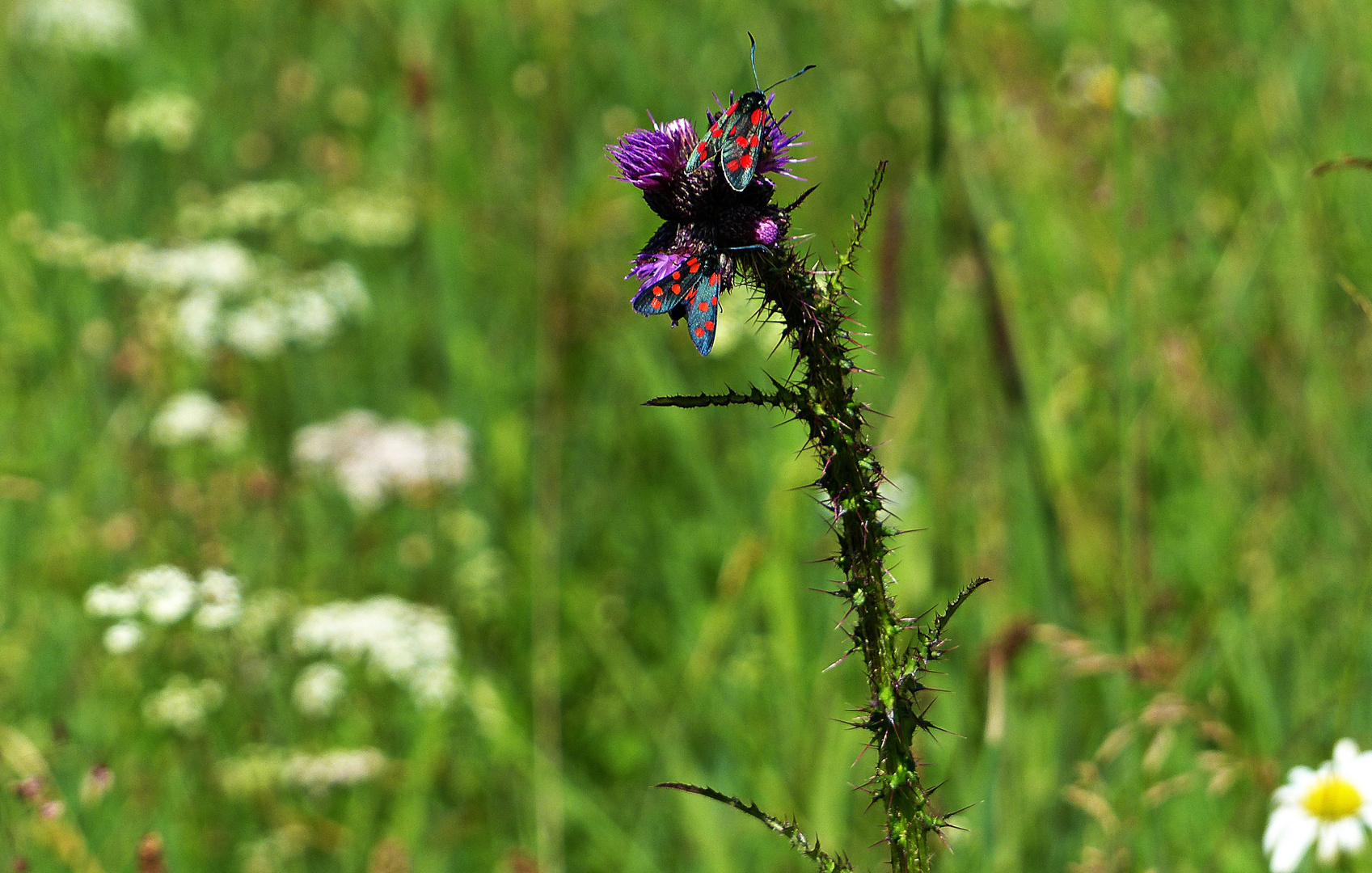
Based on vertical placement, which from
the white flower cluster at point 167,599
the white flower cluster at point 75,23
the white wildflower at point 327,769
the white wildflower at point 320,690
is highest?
the white flower cluster at point 75,23

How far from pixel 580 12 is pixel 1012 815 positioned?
4.41m

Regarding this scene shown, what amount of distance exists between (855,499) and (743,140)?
387 mm

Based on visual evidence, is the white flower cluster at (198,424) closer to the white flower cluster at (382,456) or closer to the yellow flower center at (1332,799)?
the white flower cluster at (382,456)

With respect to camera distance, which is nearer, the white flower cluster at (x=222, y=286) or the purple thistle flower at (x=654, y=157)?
the purple thistle flower at (x=654, y=157)

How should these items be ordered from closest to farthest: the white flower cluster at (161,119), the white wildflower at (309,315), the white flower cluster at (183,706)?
the white flower cluster at (183,706) → the white wildflower at (309,315) → the white flower cluster at (161,119)

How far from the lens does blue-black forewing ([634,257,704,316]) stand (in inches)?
44.2

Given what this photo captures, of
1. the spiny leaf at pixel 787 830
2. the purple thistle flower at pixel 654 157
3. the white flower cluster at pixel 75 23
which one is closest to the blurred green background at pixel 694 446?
the white flower cluster at pixel 75 23

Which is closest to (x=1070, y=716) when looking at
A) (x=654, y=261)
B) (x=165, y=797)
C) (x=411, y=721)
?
(x=411, y=721)

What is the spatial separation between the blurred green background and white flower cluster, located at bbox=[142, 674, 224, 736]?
63 millimetres

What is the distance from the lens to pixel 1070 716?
2.85 m

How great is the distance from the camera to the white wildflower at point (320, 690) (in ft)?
9.46

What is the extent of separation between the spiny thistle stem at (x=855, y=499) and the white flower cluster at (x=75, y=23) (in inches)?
189

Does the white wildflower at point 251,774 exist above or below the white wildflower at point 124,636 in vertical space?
below

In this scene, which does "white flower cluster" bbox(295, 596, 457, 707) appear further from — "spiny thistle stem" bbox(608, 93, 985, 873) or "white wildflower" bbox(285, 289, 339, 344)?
"spiny thistle stem" bbox(608, 93, 985, 873)
